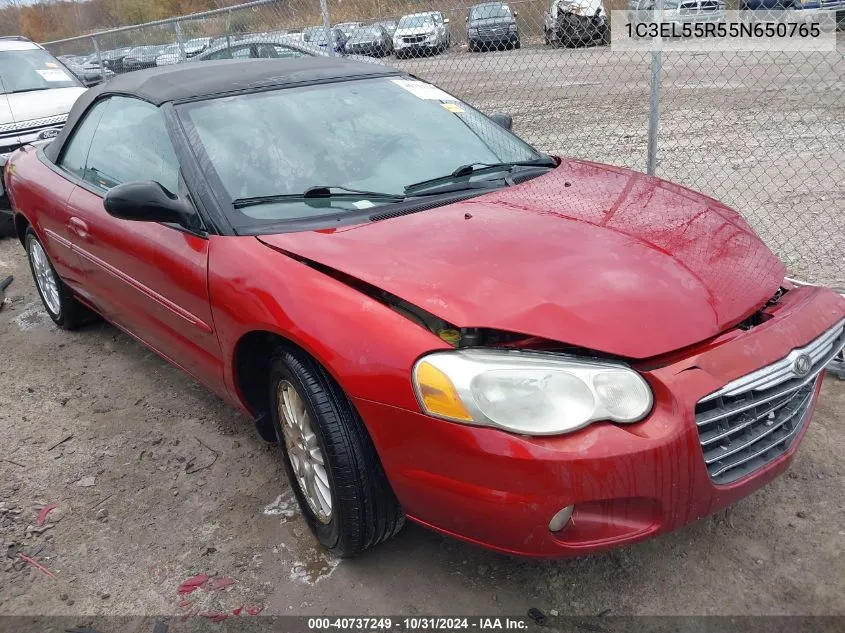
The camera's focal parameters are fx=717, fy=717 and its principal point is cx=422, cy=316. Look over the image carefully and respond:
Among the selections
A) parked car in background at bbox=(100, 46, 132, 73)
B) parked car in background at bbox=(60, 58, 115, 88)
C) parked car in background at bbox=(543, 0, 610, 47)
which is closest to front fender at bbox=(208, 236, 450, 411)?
parked car in background at bbox=(543, 0, 610, 47)

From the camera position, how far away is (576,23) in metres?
6.27

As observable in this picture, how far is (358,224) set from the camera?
8.27 feet

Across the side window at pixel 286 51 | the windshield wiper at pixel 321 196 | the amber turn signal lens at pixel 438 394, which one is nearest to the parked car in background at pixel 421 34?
the side window at pixel 286 51

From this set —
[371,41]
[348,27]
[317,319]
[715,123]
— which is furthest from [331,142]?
[715,123]

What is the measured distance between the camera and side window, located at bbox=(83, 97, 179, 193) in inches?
118

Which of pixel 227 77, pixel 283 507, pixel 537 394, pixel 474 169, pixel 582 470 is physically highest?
pixel 227 77

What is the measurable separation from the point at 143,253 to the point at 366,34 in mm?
5446

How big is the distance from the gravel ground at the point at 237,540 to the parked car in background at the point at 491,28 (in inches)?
175

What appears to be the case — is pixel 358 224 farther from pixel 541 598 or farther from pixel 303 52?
pixel 303 52

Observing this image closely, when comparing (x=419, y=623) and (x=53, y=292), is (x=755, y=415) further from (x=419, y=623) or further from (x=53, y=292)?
(x=53, y=292)

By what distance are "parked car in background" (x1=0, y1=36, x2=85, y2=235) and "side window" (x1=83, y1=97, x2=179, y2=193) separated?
3.11 meters

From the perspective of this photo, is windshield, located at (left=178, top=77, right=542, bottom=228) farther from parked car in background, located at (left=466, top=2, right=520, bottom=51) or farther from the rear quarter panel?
parked car in background, located at (left=466, top=2, right=520, bottom=51)

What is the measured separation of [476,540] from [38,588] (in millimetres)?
1570

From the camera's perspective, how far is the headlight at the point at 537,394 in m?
1.85
